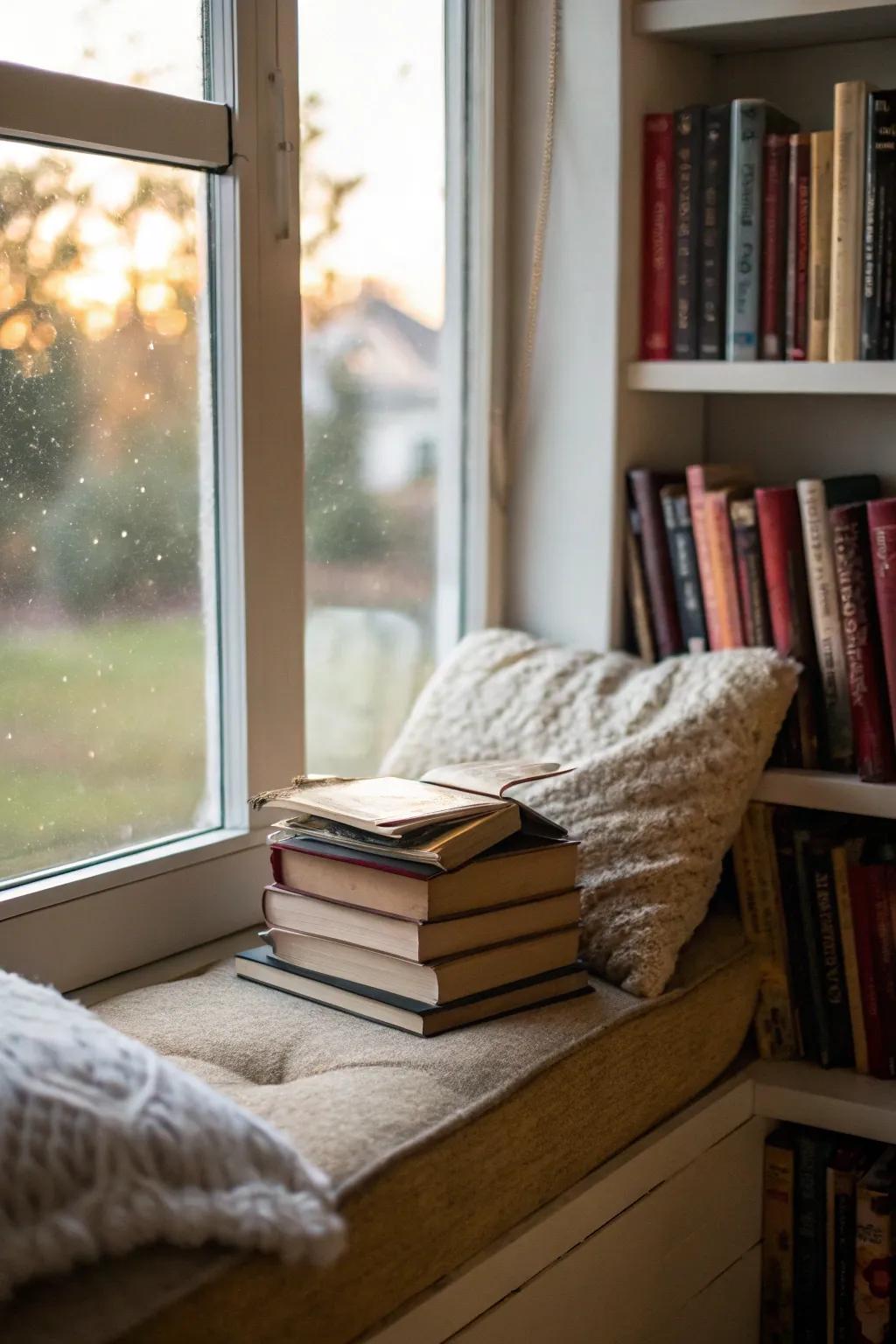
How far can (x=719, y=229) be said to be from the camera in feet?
5.15

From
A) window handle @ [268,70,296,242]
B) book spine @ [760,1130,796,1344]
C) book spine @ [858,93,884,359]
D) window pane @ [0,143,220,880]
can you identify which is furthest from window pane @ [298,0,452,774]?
book spine @ [760,1130,796,1344]

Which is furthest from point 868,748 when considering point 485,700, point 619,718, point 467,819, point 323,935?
point 323,935

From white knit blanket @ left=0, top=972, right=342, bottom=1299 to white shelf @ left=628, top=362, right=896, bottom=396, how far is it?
99 cm

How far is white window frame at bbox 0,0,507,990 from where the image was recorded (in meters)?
1.24

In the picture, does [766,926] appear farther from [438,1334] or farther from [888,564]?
[438,1334]

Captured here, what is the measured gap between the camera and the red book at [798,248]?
150cm

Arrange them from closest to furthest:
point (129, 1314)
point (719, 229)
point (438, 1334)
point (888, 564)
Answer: point (129, 1314)
point (438, 1334)
point (888, 564)
point (719, 229)

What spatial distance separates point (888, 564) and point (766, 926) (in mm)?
404

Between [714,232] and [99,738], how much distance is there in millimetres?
868

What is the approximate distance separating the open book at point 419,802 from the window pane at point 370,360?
0.97ft

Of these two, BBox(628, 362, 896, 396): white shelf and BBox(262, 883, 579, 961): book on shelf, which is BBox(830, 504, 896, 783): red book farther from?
BBox(262, 883, 579, 961): book on shelf

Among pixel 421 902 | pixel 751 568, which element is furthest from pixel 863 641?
pixel 421 902

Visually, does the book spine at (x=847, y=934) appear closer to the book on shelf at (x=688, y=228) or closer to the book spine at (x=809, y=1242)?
the book spine at (x=809, y=1242)

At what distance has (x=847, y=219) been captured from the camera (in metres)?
1.46
